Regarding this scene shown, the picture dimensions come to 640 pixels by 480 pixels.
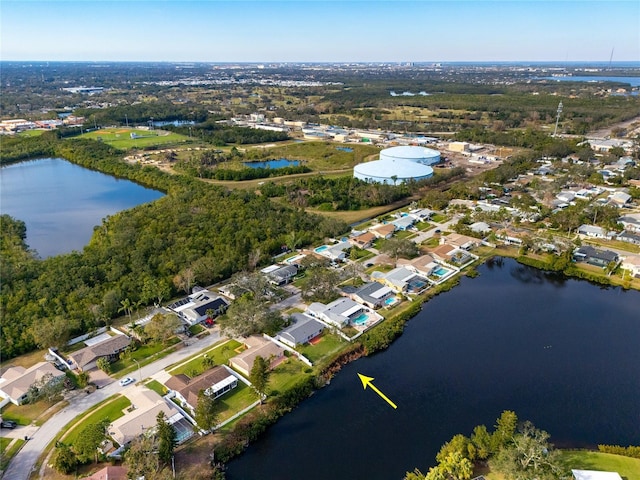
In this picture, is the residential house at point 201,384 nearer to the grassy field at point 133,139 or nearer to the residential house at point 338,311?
the residential house at point 338,311

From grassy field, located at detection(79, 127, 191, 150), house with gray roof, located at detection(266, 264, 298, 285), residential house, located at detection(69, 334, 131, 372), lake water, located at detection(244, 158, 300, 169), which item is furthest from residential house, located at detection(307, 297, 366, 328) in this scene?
grassy field, located at detection(79, 127, 191, 150)

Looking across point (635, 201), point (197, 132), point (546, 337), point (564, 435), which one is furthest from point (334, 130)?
point (564, 435)

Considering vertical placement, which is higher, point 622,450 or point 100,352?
point 100,352

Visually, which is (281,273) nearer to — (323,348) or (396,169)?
(323,348)

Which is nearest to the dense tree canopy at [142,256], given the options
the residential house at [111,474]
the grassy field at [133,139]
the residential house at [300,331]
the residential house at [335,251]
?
the residential house at [335,251]

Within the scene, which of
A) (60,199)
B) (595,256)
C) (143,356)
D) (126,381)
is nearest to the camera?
(126,381)

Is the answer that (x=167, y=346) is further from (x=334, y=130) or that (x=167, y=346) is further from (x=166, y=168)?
(x=334, y=130)

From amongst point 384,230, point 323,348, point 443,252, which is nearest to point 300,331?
point 323,348

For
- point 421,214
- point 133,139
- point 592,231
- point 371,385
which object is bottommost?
point 371,385
